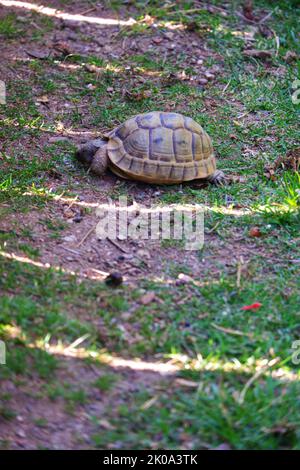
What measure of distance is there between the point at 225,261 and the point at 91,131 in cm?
201

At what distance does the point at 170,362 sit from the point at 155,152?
81.4 inches

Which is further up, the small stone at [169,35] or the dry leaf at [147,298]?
the small stone at [169,35]

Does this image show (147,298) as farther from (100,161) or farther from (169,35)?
(169,35)

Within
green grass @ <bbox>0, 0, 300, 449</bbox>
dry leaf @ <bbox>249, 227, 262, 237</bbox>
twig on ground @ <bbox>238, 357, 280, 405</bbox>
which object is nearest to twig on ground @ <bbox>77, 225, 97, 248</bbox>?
green grass @ <bbox>0, 0, 300, 449</bbox>

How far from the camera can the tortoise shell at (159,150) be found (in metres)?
5.24

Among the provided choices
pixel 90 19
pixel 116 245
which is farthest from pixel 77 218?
pixel 90 19

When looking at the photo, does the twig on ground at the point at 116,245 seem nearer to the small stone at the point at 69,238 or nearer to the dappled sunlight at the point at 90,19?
the small stone at the point at 69,238

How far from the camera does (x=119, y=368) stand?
362 centimetres

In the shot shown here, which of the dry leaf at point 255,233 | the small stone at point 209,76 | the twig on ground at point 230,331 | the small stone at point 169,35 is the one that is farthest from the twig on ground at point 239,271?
the small stone at point 169,35

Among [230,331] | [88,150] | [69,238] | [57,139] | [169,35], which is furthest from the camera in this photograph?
[169,35]

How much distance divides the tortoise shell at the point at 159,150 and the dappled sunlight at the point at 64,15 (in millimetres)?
2286

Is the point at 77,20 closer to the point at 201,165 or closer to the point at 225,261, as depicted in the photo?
the point at 201,165

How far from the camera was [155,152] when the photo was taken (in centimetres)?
524
